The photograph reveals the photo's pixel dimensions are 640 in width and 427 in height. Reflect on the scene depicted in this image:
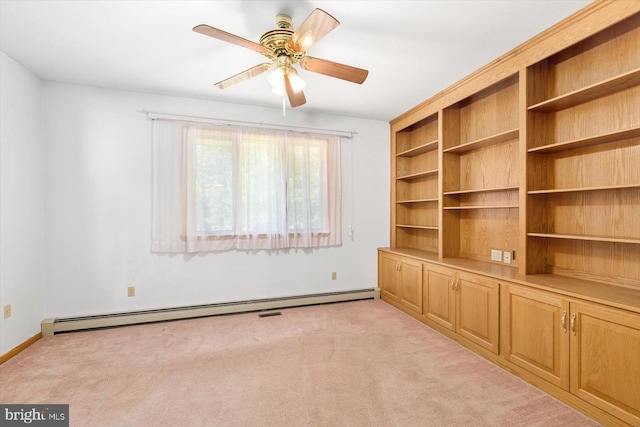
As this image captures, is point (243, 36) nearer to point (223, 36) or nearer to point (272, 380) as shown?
point (223, 36)

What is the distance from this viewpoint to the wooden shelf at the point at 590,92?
175 centimetres

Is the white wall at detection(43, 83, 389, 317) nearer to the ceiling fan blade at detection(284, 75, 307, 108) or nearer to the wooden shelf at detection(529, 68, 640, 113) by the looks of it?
the ceiling fan blade at detection(284, 75, 307, 108)

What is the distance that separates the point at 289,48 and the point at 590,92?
2.09 meters

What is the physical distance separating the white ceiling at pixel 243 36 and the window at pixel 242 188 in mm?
630

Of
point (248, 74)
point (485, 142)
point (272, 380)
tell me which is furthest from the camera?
point (485, 142)

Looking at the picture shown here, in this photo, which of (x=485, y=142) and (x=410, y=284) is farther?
(x=410, y=284)

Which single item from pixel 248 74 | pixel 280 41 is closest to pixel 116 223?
pixel 248 74

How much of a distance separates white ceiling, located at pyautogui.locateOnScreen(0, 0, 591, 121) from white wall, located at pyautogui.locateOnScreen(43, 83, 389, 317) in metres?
0.31

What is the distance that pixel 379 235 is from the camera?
4.27 meters

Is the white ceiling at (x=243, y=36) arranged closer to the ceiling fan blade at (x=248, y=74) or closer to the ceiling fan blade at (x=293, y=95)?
the ceiling fan blade at (x=248, y=74)

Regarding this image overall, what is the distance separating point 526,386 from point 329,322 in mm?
1804

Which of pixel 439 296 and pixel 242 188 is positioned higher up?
pixel 242 188

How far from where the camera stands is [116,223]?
3168mm

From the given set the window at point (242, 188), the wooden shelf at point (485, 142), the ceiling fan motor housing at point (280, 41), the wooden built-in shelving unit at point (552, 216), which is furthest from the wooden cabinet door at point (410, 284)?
the ceiling fan motor housing at point (280, 41)
